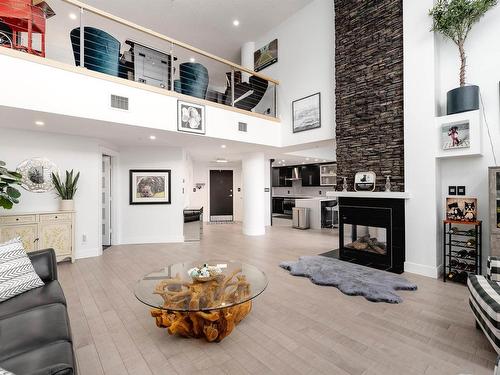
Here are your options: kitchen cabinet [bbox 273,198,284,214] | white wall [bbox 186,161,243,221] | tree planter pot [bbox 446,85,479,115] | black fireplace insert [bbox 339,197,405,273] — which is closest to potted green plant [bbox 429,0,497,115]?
tree planter pot [bbox 446,85,479,115]

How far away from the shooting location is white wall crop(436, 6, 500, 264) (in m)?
3.41

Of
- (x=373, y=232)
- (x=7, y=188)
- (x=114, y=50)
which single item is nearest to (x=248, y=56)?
Answer: (x=114, y=50)

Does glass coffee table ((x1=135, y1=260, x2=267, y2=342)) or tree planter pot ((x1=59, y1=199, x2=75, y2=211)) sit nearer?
glass coffee table ((x1=135, y1=260, x2=267, y2=342))

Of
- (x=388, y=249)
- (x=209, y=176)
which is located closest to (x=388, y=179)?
(x=388, y=249)

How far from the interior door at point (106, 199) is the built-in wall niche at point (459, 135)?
6.44 m

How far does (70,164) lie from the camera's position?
4816mm

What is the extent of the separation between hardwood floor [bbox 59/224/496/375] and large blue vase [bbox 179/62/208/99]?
3.45 m

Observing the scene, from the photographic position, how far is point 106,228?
5867 mm

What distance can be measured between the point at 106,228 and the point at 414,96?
21.9 ft

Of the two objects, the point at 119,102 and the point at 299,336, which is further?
the point at 119,102

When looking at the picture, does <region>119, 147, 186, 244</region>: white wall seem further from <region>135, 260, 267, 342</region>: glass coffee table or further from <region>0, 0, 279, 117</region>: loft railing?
<region>135, 260, 267, 342</region>: glass coffee table

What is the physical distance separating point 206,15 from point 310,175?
293 inches

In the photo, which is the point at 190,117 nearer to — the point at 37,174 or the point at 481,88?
the point at 37,174

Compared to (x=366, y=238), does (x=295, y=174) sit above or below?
above
